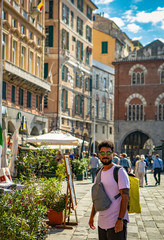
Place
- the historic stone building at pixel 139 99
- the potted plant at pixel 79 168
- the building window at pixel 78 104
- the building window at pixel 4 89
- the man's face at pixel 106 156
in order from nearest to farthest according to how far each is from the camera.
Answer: the man's face at pixel 106 156
the potted plant at pixel 79 168
the building window at pixel 4 89
the building window at pixel 78 104
the historic stone building at pixel 139 99

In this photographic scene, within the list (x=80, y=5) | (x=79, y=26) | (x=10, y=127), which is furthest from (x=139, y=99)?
(x=10, y=127)

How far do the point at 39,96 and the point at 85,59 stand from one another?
54.0ft

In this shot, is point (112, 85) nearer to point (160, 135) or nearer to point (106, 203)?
point (160, 135)

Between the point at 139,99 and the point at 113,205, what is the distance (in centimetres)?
5171

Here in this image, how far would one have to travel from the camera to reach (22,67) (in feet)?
110

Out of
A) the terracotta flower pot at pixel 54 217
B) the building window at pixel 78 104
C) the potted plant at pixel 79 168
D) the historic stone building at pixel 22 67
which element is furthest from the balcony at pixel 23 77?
the terracotta flower pot at pixel 54 217

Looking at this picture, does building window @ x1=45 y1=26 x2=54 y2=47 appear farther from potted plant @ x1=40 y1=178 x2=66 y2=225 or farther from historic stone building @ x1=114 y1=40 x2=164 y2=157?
potted plant @ x1=40 y1=178 x2=66 y2=225

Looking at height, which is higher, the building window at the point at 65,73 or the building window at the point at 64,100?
the building window at the point at 65,73

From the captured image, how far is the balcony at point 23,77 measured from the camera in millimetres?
29153

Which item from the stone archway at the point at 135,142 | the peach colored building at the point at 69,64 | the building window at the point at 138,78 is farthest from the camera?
Result: the stone archway at the point at 135,142

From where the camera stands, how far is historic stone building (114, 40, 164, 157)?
181 feet

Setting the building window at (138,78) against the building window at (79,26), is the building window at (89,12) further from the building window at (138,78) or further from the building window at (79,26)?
the building window at (138,78)

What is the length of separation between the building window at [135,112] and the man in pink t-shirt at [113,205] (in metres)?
51.3

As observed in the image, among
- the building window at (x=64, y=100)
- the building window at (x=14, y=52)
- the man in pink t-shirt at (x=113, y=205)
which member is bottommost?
the man in pink t-shirt at (x=113, y=205)
